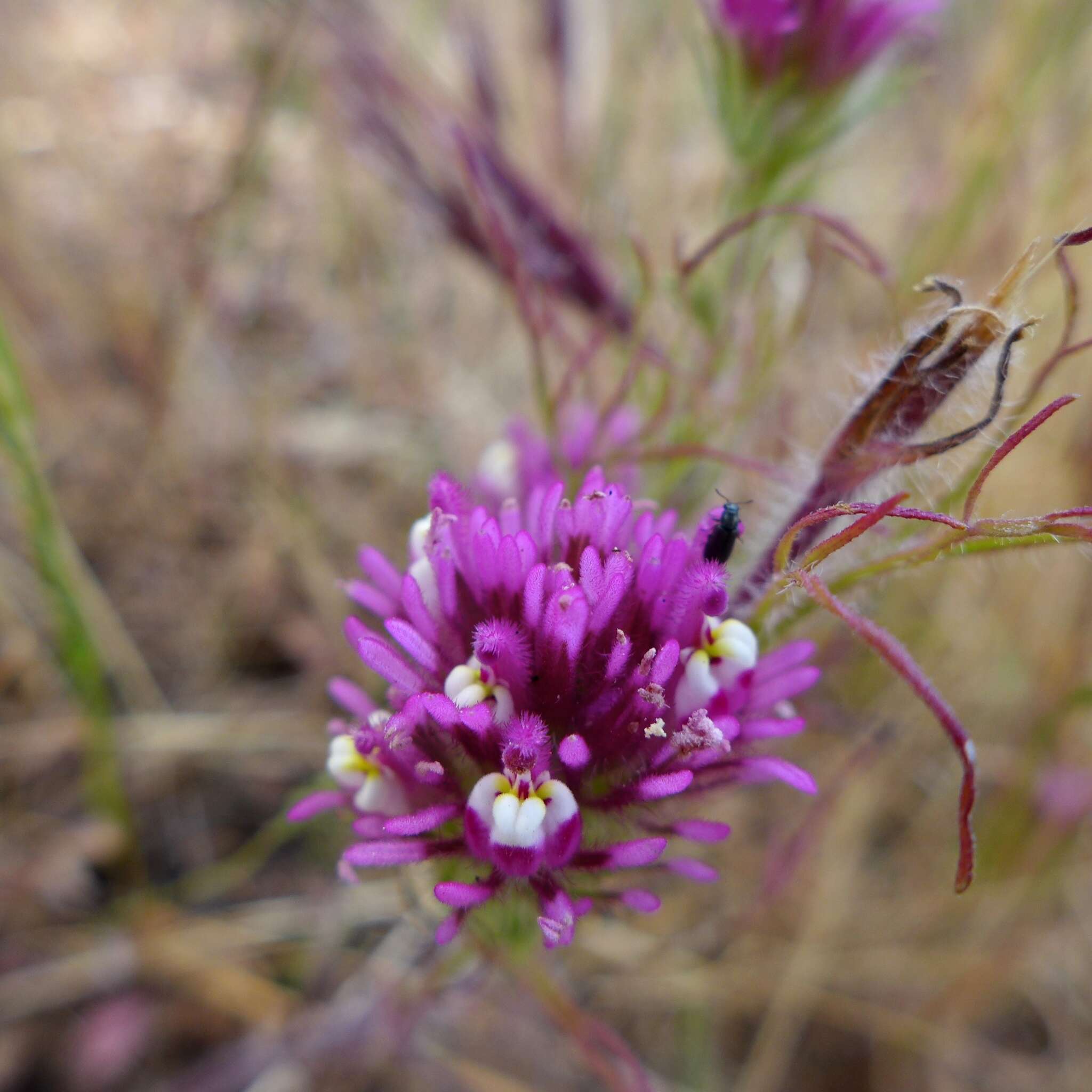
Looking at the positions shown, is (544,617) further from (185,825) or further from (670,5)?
(670,5)

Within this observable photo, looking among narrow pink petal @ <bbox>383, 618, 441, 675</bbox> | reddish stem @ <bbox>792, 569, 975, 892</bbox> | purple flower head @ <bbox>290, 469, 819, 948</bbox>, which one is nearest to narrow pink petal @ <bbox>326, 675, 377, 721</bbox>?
purple flower head @ <bbox>290, 469, 819, 948</bbox>

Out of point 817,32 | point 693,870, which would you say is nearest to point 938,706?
point 693,870

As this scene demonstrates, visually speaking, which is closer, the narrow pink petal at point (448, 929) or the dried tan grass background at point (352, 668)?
the narrow pink petal at point (448, 929)

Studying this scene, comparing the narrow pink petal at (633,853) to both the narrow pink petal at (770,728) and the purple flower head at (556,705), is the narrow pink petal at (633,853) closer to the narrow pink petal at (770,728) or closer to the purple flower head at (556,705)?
the purple flower head at (556,705)

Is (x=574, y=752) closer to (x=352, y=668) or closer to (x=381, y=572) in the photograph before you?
(x=381, y=572)

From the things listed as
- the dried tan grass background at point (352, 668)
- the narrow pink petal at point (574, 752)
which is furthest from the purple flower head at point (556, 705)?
the dried tan grass background at point (352, 668)

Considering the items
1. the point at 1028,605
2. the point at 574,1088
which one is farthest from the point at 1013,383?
the point at 574,1088

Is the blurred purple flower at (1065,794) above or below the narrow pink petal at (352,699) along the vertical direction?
below
